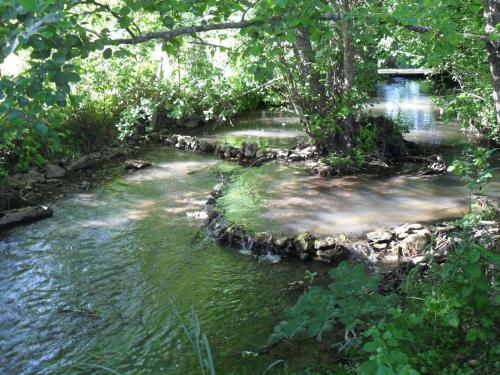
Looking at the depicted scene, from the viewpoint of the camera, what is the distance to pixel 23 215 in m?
8.63

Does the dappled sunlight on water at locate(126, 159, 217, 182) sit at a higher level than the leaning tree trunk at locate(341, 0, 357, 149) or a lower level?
lower

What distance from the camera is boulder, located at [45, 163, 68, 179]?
11172 millimetres

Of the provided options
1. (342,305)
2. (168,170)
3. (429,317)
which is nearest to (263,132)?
(168,170)

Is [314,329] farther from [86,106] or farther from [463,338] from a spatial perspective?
[86,106]

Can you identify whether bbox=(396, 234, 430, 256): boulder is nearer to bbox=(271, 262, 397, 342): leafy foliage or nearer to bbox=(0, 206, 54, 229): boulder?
bbox=(271, 262, 397, 342): leafy foliage

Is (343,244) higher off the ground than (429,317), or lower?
Result: lower

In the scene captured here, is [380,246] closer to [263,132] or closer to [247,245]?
[247,245]

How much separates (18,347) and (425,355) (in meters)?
3.94

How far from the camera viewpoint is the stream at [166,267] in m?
4.79

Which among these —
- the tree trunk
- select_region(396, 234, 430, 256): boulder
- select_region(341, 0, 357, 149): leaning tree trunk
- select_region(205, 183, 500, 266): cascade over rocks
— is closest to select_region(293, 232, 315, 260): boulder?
select_region(205, 183, 500, 266): cascade over rocks

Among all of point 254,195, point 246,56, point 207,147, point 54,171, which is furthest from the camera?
point 207,147

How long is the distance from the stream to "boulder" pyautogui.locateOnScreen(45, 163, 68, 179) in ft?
4.50

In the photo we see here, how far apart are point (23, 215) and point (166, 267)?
350cm

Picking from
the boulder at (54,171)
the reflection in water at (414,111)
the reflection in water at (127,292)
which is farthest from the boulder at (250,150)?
the boulder at (54,171)
